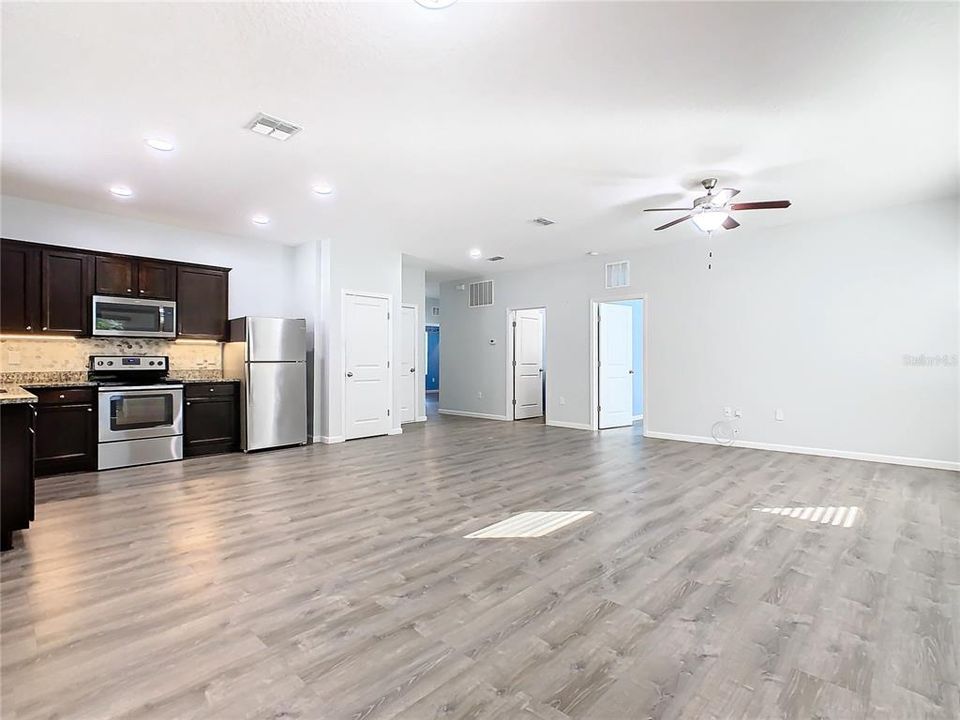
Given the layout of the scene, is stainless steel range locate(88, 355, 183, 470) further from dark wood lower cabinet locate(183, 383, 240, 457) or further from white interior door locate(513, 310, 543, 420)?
white interior door locate(513, 310, 543, 420)

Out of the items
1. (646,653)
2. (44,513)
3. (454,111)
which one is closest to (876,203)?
(454,111)

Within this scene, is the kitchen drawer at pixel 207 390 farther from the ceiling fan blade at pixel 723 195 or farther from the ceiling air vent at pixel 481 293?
the ceiling fan blade at pixel 723 195

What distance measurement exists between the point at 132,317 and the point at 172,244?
106 centimetres

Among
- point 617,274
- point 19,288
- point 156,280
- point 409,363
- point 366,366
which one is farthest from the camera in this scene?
point 409,363

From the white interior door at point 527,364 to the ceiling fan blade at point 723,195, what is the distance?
15.6ft

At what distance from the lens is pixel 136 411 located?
5.07 meters

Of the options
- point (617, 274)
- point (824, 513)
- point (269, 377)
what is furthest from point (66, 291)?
point (824, 513)

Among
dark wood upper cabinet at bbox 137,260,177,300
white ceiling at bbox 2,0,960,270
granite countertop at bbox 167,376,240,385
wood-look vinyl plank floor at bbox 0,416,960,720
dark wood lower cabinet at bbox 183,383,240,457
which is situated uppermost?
white ceiling at bbox 2,0,960,270

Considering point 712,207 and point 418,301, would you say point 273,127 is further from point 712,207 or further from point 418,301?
point 418,301

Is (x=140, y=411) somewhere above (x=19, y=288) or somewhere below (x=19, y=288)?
below

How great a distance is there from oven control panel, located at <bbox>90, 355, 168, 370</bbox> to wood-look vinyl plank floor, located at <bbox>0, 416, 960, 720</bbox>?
1.44 m

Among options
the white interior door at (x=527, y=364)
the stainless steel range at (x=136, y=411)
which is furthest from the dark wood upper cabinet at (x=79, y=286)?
the white interior door at (x=527, y=364)

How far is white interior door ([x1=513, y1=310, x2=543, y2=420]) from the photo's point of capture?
29.5ft

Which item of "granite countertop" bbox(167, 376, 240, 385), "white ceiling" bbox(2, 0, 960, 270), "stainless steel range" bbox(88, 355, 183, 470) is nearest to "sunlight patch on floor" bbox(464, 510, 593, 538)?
"white ceiling" bbox(2, 0, 960, 270)
